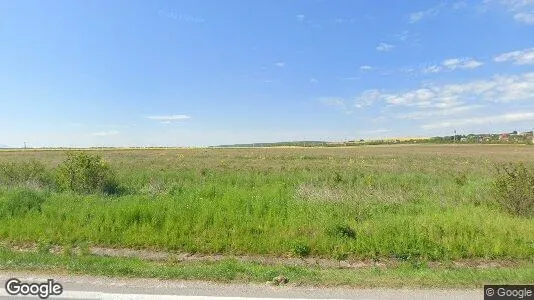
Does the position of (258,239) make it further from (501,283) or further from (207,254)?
(501,283)

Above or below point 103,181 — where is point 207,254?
below

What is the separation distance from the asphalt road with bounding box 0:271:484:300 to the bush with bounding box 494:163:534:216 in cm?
609

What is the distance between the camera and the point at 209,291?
168 inches

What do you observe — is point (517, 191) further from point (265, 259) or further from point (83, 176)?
point (83, 176)

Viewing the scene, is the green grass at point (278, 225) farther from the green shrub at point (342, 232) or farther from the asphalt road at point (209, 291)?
the asphalt road at point (209, 291)

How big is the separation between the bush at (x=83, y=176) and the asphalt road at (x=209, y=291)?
8.66 m

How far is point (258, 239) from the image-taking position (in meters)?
7.27

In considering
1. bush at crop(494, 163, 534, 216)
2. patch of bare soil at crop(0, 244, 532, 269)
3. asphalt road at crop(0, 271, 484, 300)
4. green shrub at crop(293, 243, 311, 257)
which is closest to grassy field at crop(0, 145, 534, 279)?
green shrub at crop(293, 243, 311, 257)

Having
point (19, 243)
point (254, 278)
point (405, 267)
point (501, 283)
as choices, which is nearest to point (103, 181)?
point (19, 243)

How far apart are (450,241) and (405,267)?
1.66 m

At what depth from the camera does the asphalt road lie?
4.11 m

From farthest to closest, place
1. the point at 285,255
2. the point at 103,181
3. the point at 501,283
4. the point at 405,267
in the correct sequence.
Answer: the point at 103,181 → the point at 285,255 → the point at 405,267 → the point at 501,283

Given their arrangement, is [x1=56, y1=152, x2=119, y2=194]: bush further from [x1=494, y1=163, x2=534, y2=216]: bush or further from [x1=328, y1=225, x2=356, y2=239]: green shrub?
[x1=494, y1=163, x2=534, y2=216]: bush

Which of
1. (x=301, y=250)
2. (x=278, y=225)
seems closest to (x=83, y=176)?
(x=278, y=225)
